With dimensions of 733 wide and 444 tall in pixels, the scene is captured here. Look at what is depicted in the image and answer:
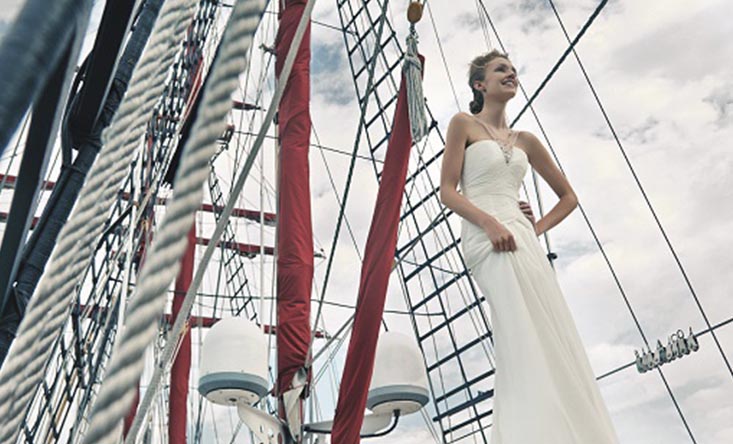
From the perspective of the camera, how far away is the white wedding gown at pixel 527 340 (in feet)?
3.45

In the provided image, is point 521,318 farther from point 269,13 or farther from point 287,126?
point 269,13

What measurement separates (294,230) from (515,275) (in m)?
1.73

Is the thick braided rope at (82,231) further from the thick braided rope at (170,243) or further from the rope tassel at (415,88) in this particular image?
the rope tassel at (415,88)

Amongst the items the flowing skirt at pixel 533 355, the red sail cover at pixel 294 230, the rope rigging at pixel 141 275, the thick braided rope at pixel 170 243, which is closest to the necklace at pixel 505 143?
the flowing skirt at pixel 533 355

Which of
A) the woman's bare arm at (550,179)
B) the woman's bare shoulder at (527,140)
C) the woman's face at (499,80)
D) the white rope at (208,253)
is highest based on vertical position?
the woman's face at (499,80)

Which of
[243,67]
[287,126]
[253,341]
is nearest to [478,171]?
[243,67]

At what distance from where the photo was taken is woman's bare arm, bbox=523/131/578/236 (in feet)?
4.69

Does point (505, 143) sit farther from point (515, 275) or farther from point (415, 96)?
point (415, 96)

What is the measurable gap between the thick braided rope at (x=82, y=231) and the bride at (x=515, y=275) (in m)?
0.70

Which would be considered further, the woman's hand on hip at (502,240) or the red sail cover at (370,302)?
the red sail cover at (370,302)

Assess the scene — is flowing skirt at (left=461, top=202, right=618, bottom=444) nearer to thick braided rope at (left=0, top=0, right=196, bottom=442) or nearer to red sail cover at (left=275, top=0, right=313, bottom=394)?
thick braided rope at (left=0, top=0, right=196, bottom=442)

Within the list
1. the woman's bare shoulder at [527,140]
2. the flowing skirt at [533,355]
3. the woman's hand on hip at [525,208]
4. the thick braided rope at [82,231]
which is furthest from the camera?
the woman's bare shoulder at [527,140]

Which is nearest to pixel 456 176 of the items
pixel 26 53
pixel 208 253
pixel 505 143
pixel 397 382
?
pixel 505 143

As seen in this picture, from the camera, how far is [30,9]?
406mm
